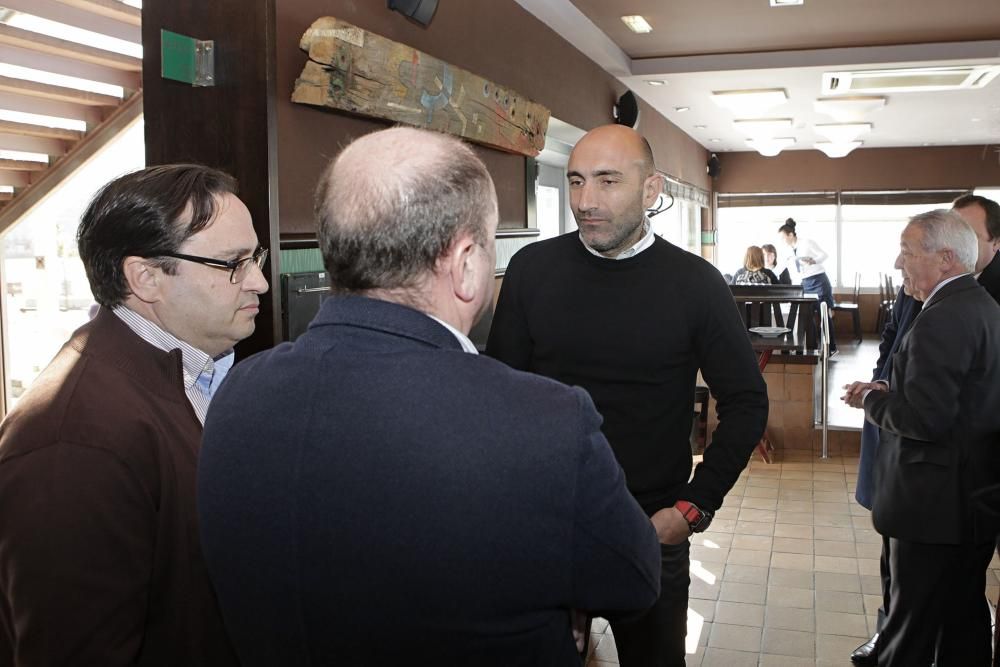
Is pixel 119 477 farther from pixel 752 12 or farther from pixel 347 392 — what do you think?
pixel 752 12

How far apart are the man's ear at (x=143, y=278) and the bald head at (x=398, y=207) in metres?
0.63

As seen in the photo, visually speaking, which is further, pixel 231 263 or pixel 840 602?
pixel 840 602

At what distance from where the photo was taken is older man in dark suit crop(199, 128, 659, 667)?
2.78ft

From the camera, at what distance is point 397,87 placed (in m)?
3.07

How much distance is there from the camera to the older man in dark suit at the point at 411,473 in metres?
0.85

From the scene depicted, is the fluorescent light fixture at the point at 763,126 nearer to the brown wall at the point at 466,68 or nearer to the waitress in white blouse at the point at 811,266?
the waitress in white blouse at the point at 811,266

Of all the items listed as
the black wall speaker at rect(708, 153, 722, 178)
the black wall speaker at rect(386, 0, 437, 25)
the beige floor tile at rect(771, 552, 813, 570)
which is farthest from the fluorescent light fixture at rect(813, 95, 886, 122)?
the black wall speaker at rect(386, 0, 437, 25)

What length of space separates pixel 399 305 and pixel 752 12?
213 inches

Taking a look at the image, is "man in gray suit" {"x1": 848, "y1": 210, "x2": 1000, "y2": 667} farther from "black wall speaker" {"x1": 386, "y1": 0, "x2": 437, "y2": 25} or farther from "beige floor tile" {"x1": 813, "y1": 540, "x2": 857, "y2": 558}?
"black wall speaker" {"x1": 386, "y1": 0, "x2": 437, "y2": 25}

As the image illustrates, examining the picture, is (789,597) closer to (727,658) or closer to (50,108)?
(727,658)

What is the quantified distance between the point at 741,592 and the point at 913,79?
198 inches

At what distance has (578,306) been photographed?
2111 mm

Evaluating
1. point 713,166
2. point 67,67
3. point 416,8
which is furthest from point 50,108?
point 713,166

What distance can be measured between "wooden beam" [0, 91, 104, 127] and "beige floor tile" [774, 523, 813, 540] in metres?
4.77
